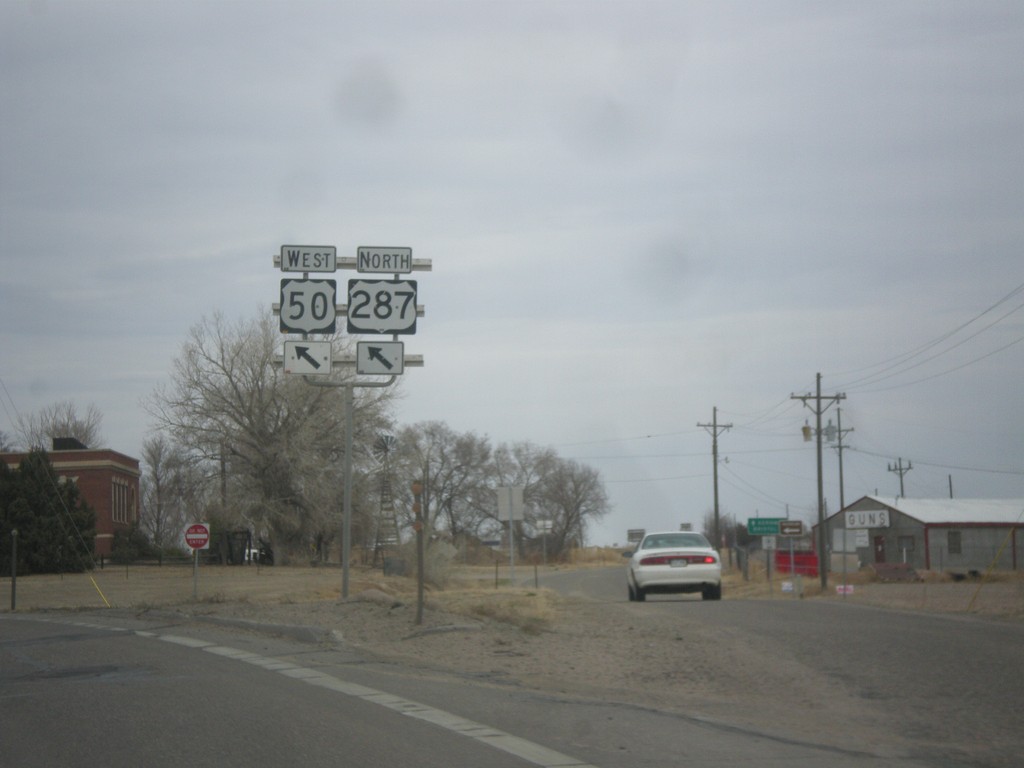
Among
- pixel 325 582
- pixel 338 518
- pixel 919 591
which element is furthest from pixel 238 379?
pixel 919 591

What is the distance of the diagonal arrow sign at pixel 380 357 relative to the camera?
18.9 metres

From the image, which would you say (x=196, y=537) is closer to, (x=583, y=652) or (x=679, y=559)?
(x=679, y=559)

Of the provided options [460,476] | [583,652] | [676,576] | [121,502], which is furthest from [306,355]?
[460,476]

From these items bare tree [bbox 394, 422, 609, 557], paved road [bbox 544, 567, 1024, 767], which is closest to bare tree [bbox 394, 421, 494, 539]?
bare tree [bbox 394, 422, 609, 557]

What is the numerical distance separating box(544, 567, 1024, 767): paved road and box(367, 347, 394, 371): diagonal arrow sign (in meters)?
6.03

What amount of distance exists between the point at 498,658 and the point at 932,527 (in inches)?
2231

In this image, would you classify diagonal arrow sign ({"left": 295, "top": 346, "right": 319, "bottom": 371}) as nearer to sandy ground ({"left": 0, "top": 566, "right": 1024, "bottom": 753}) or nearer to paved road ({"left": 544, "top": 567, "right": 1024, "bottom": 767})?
sandy ground ({"left": 0, "top": 566, "right": 1024, "bottom": 753})

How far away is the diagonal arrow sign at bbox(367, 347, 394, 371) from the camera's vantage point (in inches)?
742

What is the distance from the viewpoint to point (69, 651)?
43.1 feet

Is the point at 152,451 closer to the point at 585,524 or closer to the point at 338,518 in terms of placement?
the point at 338,518

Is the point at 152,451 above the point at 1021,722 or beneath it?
above

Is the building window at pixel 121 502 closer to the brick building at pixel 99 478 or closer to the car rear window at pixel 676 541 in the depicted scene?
the brick building at pixel 99 478

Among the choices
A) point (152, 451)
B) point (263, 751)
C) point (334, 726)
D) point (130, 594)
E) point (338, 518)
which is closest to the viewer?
point (263, 751)

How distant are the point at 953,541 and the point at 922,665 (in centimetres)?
5684
